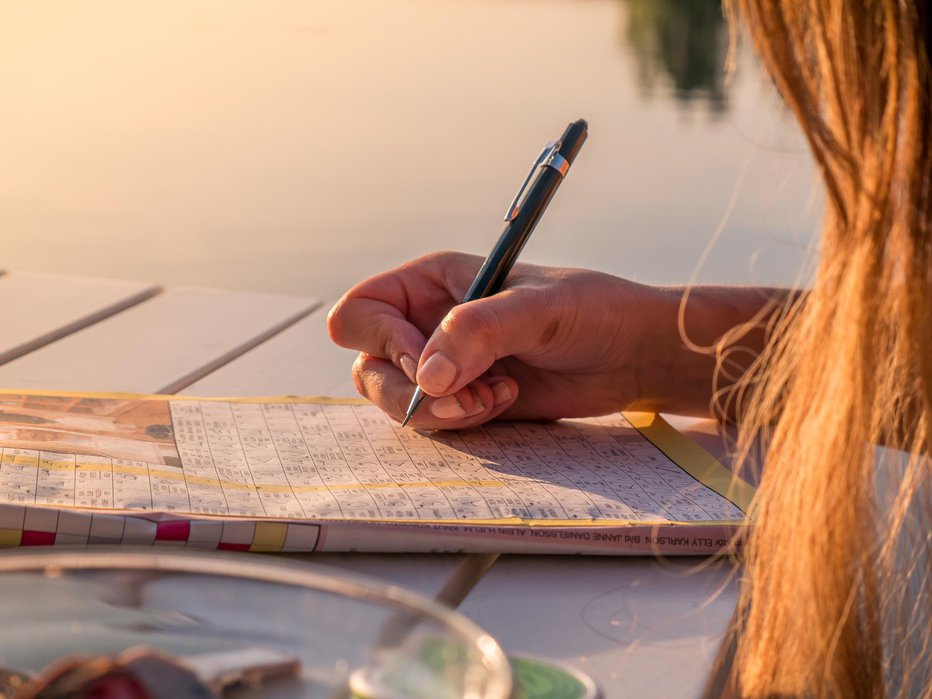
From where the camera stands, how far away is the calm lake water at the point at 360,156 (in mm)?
2936

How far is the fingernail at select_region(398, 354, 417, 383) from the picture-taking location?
78cm

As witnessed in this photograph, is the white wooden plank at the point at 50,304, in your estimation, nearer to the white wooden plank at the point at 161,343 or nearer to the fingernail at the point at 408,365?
the white wooden plank at the point at 161,343

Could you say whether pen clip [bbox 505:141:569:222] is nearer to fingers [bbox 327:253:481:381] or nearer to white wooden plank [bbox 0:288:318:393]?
fingers [bbox 327:253:481:381]

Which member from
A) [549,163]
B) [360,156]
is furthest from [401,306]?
[360,156]

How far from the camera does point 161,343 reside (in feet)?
3.22

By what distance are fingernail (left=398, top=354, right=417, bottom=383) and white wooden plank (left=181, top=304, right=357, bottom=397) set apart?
80 millimetres

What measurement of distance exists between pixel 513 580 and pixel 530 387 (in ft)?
0.89

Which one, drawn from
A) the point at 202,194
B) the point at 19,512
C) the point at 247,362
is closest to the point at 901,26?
the point at 19,512

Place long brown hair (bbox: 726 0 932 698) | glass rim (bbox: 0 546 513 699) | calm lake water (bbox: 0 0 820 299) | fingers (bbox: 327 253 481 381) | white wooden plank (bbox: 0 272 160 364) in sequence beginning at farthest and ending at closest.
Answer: calm lake water (bbox: 0 0 820 299)
white wooden plank (bbox: 0 272 160 364)
fingers (bbox: 327 253 481 381)
long brown hair (bbox: 726 0 932 698)
glass rim (bbox: 0 546 513 699)

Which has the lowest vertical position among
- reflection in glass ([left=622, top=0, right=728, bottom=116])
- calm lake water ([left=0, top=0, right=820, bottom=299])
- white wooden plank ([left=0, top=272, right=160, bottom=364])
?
calm lake water ([left=0, top=0, right=820, bottom=299])

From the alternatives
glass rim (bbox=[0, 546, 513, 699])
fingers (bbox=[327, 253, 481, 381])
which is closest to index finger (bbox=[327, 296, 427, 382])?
fingers (bbox=[327, 253, 481, 381])

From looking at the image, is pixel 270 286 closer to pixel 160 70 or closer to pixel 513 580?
pixel 513 580

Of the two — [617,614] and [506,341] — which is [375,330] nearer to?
[506,341]

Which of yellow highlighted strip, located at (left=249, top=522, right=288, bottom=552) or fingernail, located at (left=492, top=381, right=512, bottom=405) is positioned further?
fingernail, located at (left=492, top=381, right=512, bottom=405)
